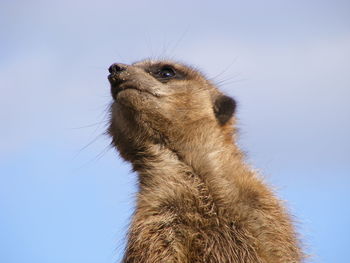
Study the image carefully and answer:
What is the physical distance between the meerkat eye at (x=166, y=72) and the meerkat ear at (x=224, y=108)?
751mm

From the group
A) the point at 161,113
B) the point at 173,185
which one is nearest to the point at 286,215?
the point at 173,185

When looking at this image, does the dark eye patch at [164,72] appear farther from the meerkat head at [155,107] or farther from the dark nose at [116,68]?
the dark nose at [116,68]

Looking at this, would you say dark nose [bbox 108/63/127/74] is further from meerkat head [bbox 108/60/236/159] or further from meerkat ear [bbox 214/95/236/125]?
meerkat ear [bbox 214/95/236/125]

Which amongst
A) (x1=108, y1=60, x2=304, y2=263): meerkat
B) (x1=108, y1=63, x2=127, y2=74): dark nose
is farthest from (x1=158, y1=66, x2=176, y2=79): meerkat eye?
(x1=108, y1=63, x2=127, y2=74): dark nose

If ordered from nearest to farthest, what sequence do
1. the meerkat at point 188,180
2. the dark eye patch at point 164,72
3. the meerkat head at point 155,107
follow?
the meerkat at point 188,180 < the meerkat head at point 155,107 < the dark eye patch at point 164,72

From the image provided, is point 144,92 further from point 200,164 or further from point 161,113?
point 200,164

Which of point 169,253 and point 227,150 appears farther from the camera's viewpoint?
point 227,150

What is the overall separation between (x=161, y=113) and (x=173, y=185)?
104cm

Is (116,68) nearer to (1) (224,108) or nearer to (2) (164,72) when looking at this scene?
(2) (164,72)

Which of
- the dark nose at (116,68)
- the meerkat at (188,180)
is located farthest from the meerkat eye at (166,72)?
the dark nose at (116,68)

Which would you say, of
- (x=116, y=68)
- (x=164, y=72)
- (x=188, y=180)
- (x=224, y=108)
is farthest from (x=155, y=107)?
(x=224, y=108)

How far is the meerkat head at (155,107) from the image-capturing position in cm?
842

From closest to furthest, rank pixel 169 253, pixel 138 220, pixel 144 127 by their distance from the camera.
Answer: pixel 169 253 < pixel 138 220 < pixel 144 127

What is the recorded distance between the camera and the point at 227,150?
8.55 metres
